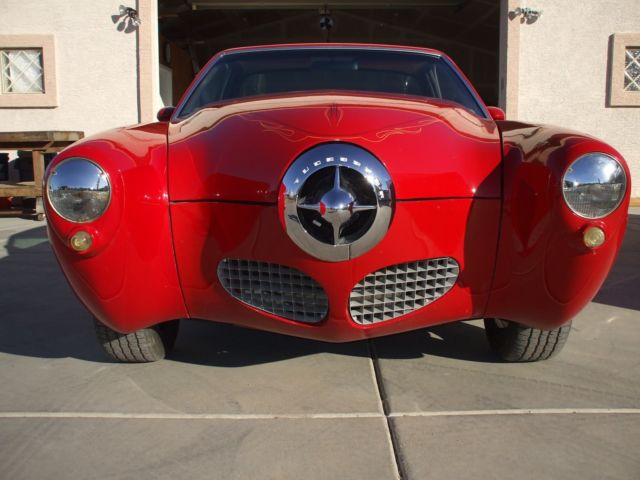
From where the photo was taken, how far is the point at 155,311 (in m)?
2.07

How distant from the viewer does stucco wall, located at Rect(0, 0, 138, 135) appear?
8328mm

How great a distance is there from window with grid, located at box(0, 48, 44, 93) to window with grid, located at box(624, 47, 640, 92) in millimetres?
8372

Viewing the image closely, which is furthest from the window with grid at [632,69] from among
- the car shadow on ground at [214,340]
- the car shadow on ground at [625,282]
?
the car shadow on ground at [214,340]

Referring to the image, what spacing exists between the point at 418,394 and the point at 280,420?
52 cm

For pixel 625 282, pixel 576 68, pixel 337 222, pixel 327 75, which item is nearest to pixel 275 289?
pixel 337 222

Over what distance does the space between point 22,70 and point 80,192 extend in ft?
26.0

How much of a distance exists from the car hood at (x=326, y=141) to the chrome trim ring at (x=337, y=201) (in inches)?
1.7

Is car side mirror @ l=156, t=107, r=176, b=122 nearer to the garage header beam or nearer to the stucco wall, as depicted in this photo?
the stucco wall

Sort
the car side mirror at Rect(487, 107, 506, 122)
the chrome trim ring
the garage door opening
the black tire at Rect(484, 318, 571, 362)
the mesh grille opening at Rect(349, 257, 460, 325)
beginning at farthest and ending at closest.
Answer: the garage door opening < the car side mirror at Rect(487, 107, 506, 122) < the black tire at Rect(484, 318, 571, 362) < the mesh grille opening at Rect(349, 257, 460, 325) < the chrome trim ring

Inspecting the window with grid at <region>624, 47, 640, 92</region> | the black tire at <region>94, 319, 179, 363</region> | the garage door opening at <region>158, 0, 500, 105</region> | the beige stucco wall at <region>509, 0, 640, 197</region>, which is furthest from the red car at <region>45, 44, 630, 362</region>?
the garage door opening at <region>158, 0, 500, 105</region>

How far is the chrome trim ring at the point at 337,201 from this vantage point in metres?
1.79

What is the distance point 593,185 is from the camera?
182 cm

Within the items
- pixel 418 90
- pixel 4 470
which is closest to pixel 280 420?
pixel 4 470

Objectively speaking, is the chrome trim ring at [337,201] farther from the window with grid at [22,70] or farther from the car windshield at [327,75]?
the window with grid at [22,70]
